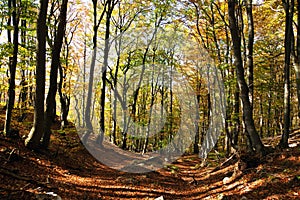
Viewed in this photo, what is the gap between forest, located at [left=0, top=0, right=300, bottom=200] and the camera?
8.74 m

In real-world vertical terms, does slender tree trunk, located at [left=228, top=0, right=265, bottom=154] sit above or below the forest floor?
above

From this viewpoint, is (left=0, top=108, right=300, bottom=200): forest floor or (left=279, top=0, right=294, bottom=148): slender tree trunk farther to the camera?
(left=279, top=0, right=294, bottom=148): slender tree trunk

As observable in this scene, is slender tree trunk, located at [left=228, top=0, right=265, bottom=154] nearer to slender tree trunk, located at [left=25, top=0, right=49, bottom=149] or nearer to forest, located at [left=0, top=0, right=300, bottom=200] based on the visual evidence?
forest, located at [left=0, top=0, right=300, bottom=200]

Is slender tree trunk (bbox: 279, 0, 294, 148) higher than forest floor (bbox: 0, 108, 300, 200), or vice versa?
slender tree trunk (bbox: 279, 0, 294, 148)

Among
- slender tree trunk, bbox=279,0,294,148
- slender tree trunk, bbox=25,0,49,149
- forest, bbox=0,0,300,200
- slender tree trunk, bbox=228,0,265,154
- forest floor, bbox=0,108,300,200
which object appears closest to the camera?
forest floor, bbox=0,108,300,200

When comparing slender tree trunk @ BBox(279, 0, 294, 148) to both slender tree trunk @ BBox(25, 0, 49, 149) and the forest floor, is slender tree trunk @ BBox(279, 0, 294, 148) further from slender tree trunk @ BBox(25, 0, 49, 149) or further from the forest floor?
slender tree trunk @ BBox(25, 0, 49, 149)

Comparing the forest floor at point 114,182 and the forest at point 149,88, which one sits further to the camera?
the forest at point 149,88

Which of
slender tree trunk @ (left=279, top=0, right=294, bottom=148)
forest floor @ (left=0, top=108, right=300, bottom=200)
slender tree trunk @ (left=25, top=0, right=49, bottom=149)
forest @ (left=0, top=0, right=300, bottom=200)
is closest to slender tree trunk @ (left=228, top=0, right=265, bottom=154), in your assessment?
forest @ (left=0, top=0, right=300, bottom=200)

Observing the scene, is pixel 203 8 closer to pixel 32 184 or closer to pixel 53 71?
pixel 53 71

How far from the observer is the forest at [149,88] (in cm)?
874

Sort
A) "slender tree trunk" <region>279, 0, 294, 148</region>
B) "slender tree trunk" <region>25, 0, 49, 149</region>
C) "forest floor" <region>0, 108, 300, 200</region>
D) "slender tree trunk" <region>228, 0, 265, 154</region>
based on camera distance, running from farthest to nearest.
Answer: "slender tree trunk" <region>279, 0, 294, 148</region> → "slender tree trunk" <region>25, 0, 49, 149</region> → "slender tree trunk" <region>228, 0, 265, 154</region> → "forest floor" <region>0, 108, 300, 200</region>

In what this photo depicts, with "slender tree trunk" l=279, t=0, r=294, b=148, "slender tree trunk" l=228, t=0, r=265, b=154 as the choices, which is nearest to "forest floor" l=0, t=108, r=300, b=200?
"slender tree trunk" l=228, t=0, r=265, b=154

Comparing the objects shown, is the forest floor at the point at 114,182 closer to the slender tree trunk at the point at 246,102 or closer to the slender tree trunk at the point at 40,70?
the slender tree trunk at the point at 246,102

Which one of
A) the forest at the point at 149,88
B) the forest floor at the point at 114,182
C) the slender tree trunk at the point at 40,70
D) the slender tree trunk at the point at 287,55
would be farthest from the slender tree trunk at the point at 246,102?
the slender tree trunk at the point at 40,70
